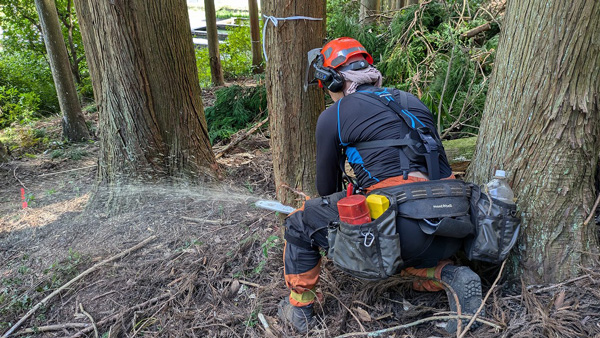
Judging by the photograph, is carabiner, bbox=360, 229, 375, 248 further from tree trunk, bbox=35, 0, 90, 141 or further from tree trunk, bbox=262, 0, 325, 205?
tree trunk, bbox=35, 0, 90, 141

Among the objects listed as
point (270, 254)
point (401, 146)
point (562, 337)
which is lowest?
point (270, 254)

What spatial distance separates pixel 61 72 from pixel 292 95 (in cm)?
651

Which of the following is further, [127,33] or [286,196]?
[127,33]

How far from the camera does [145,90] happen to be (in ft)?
14.0

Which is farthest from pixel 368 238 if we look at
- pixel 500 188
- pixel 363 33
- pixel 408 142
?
pixel 363 33

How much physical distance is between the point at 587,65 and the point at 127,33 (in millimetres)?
4026

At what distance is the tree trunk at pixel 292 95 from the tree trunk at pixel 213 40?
30.1 feet

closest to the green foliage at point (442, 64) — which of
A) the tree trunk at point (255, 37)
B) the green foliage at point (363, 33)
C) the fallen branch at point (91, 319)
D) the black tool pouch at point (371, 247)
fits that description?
the green foliage at point (363, 33)

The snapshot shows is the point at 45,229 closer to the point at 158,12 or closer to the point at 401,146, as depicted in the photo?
the point at 158,12

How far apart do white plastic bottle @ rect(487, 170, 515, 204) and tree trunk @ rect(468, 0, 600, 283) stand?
118 mm

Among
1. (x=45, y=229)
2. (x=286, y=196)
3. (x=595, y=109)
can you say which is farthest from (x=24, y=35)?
(x=595, y=109)

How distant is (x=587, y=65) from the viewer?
206 centimetres

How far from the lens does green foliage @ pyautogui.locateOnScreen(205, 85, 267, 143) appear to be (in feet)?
21.4

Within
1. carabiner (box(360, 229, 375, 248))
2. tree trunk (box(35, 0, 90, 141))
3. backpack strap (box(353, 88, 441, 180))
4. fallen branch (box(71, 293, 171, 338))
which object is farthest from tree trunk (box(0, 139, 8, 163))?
carabiner (box(360, 229, 375, 248))
